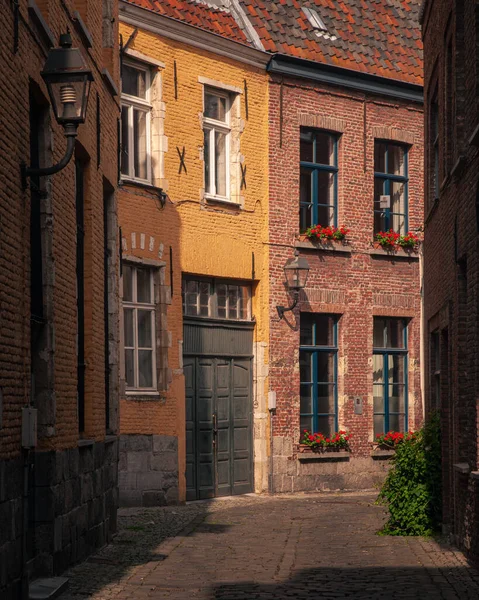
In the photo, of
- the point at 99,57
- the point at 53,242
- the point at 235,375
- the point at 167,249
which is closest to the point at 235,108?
the point at 167,249

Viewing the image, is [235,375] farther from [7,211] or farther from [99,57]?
[7,211]

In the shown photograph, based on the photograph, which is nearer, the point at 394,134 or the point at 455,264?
the point at 455,264

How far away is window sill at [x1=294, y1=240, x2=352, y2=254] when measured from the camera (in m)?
21.6

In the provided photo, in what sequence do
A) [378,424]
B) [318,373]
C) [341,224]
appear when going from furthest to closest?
[378,424]
[341,224]
[318,373]

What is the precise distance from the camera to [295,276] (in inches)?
832

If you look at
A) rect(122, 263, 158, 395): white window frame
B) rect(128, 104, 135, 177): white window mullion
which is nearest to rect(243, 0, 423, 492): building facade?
rect(122, 263, 158, 395): white window frame

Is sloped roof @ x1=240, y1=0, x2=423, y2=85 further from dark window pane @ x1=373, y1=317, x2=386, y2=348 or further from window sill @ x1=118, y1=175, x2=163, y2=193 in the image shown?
dark window pane @ x1=373, y1=317, x2=386, y2=348

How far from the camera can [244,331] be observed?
2086cm

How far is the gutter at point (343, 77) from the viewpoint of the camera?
21.3 metres

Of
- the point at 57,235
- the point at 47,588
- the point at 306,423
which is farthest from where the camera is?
the point at 306,423

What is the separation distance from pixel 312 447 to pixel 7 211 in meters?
13.2

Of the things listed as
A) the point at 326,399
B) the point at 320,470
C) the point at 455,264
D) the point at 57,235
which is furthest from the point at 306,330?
the point at 57,235

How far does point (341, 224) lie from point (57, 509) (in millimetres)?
12470

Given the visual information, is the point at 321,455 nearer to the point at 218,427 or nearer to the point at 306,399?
the point at 306,399
